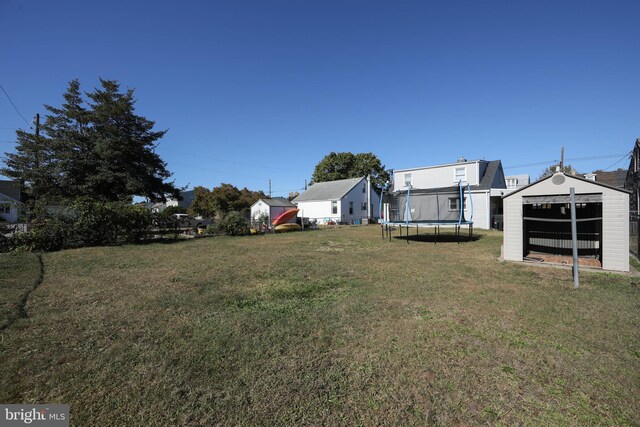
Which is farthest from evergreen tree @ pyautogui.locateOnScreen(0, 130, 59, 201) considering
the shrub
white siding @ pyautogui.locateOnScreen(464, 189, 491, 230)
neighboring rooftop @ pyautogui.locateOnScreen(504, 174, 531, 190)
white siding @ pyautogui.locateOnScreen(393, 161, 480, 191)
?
neighboring rooftop @ pyautogui.locateOnScreen(504, 174, 531, 190)

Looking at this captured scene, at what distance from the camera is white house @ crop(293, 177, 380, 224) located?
107 ft

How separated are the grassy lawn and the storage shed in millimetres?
1366

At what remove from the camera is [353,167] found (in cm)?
4747

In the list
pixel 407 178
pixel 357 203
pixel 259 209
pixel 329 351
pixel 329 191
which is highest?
pixel 407 178

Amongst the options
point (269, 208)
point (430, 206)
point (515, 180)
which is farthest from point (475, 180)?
point (269, 208)

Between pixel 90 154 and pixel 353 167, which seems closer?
pixel 90 154

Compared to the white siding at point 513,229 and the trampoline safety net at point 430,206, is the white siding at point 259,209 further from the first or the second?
Result: the white siding at point 513,229

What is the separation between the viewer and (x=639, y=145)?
18.0 meters

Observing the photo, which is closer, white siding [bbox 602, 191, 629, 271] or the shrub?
white siding [bbox 602, 191, 629, 271]

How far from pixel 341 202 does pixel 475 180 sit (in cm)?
1354

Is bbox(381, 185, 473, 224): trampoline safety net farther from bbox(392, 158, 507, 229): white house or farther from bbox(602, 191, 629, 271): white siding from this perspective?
bbox(602, 191, 629, 271): white siding

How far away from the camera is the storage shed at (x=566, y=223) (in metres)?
7.42

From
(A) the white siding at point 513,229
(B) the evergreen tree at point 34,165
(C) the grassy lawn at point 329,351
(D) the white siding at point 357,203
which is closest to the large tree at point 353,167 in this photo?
(D) the white siding at point 357,203

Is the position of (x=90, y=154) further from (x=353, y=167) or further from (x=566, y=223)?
(x=353, y=167)
